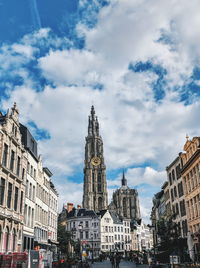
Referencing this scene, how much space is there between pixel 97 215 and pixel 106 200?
34649mm

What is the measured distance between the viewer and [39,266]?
15.4m

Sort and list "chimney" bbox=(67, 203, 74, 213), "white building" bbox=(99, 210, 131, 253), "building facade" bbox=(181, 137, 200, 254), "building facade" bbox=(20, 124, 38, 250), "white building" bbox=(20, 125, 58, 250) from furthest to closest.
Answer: "chimney" bbox=(67, 203, 74, 213) → "white building" bbox=(99, 210, 131, 253) → "white building" bbox=(20, 125, 58, 250) → "building facade" bbox=(20, 124, 38, 250) → "building facade" bbox=(181, 137, 200, 254)

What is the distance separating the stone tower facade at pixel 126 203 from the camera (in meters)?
145

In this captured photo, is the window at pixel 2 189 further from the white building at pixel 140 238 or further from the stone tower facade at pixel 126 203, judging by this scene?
the stone tower facade at pixel 126 203

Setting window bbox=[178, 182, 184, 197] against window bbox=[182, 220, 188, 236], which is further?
window bbox=[178, 182, 184, 197]

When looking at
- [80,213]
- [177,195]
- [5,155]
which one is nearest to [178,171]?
[177,195]

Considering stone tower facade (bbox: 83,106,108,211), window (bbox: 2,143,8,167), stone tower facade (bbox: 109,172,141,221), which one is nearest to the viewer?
window (bbox: 2,143,8,167)

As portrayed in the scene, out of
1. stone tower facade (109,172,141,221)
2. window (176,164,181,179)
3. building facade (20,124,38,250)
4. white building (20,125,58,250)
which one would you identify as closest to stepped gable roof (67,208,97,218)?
white building (20,125,58,250)

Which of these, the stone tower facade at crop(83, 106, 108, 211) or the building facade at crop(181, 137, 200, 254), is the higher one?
the stone tower facade at crop(83, 106, 108, 211)

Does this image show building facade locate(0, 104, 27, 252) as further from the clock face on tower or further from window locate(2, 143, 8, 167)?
the clock face on tower

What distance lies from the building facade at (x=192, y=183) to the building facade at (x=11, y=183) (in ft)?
55.2

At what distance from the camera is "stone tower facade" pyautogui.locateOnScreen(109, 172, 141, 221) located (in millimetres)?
144700

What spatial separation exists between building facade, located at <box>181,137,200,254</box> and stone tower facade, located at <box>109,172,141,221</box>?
111827 millimetres

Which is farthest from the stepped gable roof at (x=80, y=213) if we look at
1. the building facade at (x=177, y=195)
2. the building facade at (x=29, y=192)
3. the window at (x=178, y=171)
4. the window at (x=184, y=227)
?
the building facade at (x=29, y=192)
